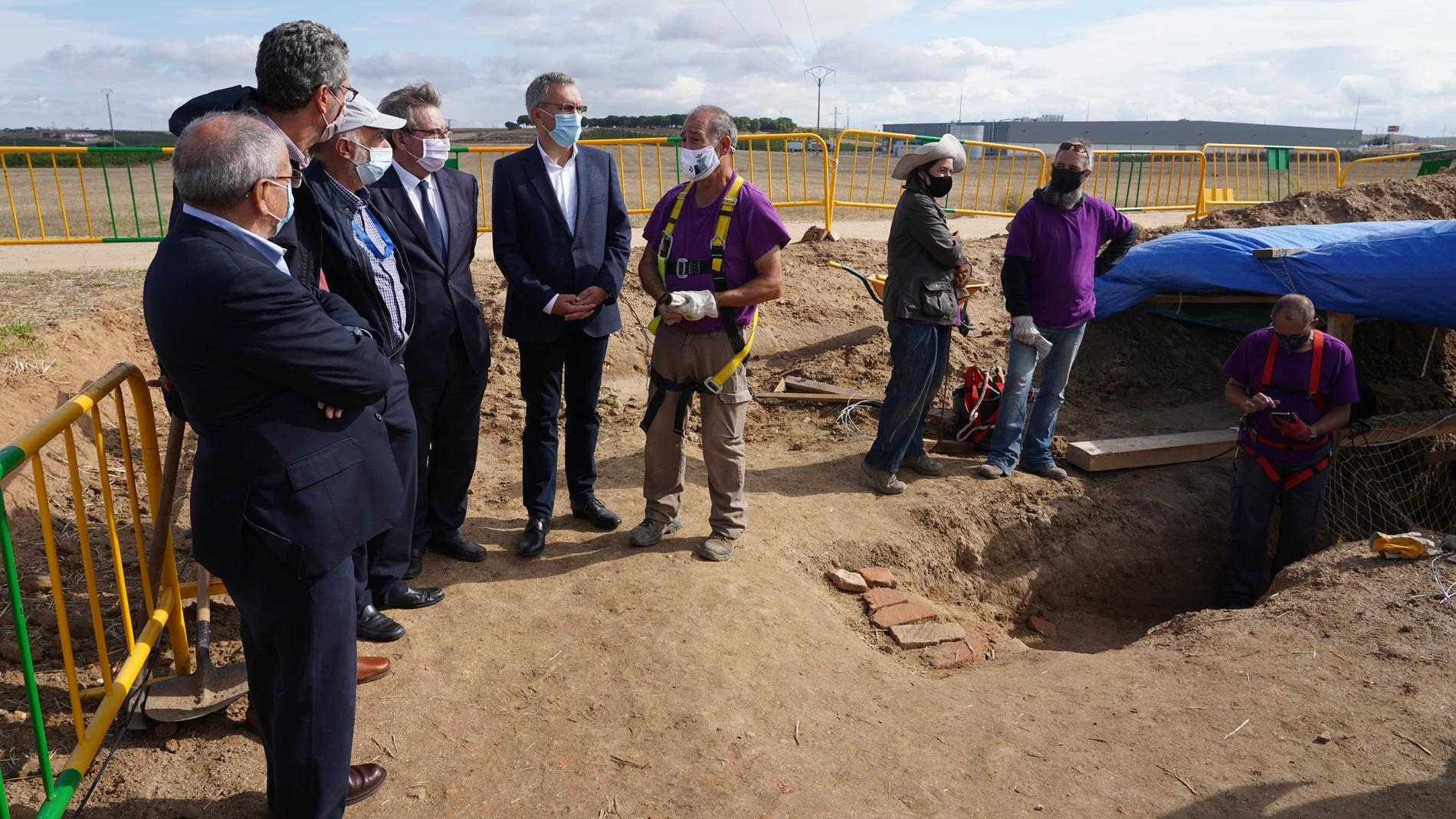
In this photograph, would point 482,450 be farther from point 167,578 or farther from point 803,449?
point 167,578

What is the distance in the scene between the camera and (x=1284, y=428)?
5191 mm

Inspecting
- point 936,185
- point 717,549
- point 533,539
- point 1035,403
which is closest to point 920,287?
point 936,185

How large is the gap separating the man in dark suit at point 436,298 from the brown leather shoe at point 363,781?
1.22 m

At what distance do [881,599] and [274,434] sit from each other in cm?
334

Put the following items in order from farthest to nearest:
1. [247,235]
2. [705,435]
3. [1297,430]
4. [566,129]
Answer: [1297,430]
[705,435]
[566,129]
[247,235]

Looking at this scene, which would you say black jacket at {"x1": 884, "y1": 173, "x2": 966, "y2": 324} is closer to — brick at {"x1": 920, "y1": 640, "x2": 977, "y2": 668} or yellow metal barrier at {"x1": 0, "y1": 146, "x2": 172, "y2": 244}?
brick at {"x1": 920, "y1": 640, "x2": 977, "y2": 668}

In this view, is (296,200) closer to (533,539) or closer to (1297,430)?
(533,539)

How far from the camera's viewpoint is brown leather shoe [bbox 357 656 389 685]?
137 inches

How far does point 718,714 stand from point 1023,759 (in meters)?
1.11

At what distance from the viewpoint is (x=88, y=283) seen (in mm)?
8078

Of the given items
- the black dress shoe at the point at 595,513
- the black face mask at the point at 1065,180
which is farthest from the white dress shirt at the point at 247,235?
the black face mask at the point at 1065,180

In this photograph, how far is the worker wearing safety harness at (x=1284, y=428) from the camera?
514 cm

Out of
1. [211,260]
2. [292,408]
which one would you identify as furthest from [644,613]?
[211,260]

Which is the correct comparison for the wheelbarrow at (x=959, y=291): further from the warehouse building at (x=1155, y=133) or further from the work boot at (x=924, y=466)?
the warehouse building at (x=1155, y=133)
